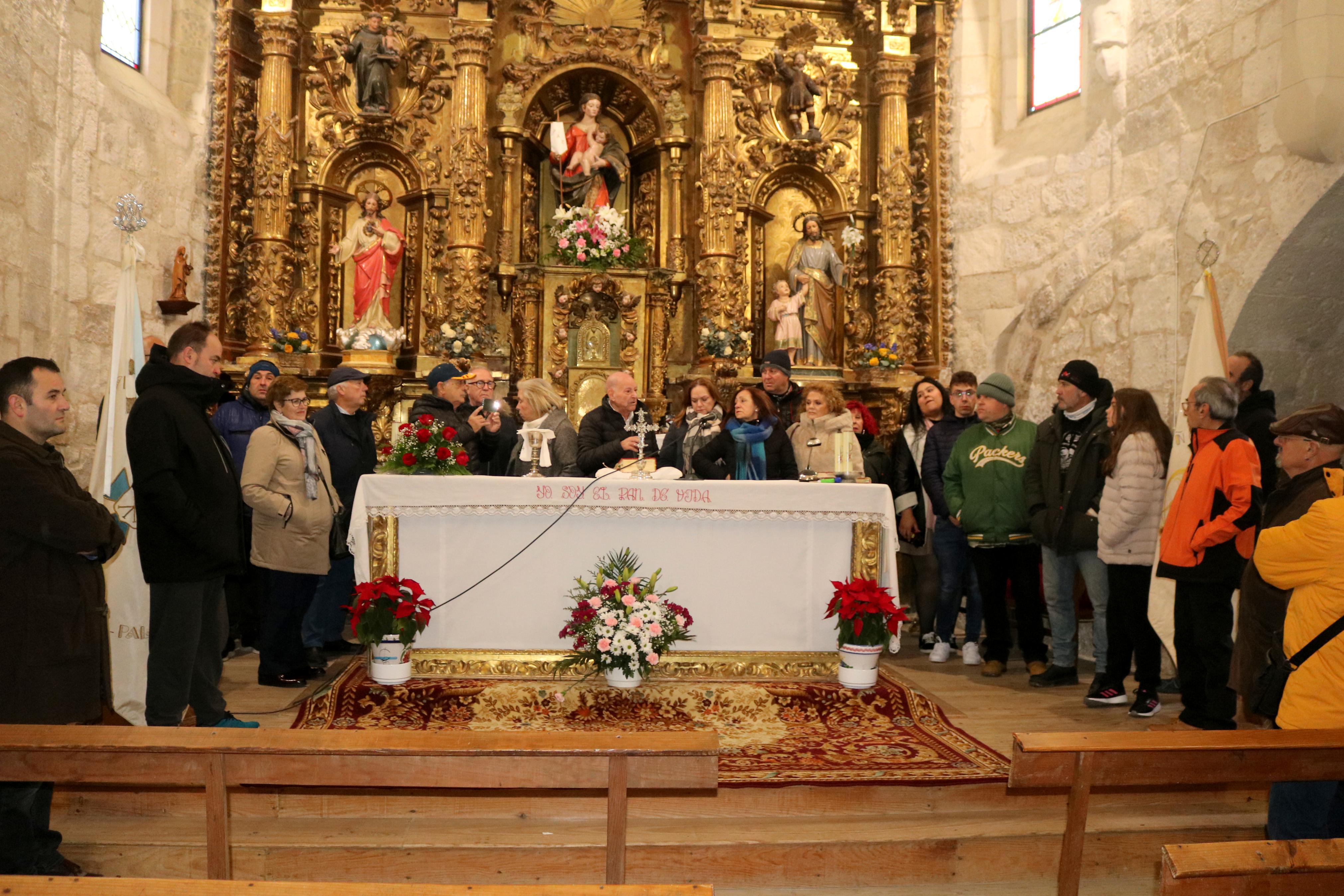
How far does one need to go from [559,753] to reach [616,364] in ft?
27.3

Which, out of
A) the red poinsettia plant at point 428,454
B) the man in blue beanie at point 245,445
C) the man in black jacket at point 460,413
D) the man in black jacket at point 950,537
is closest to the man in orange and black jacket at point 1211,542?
the man in black jacket at point 950,537

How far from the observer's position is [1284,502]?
13.9ft

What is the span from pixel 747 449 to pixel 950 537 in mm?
1681

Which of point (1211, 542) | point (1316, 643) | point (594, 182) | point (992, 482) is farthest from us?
point (594, 182)

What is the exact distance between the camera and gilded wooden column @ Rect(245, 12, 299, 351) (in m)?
10.6

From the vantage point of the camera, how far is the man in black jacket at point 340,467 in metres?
6.89

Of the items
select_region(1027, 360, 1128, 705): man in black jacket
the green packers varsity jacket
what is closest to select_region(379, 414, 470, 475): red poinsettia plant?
the green packers varsity jacket

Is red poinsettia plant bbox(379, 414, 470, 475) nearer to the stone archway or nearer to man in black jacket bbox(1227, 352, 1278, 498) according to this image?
man in black jacket bbox(1227, 352, 1278, 498)

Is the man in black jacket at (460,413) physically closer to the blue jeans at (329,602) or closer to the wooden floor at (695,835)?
the blue jeans at (329,602)

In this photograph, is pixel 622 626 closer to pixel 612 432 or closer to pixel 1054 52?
pixel 612 432

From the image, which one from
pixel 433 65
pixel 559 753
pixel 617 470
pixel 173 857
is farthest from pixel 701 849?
pixel 433 65

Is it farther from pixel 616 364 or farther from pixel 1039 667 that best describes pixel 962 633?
pixel 616 364

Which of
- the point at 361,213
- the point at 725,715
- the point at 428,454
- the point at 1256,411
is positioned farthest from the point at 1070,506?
the point at 361,213

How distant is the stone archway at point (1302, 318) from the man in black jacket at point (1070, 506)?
1.32 m
